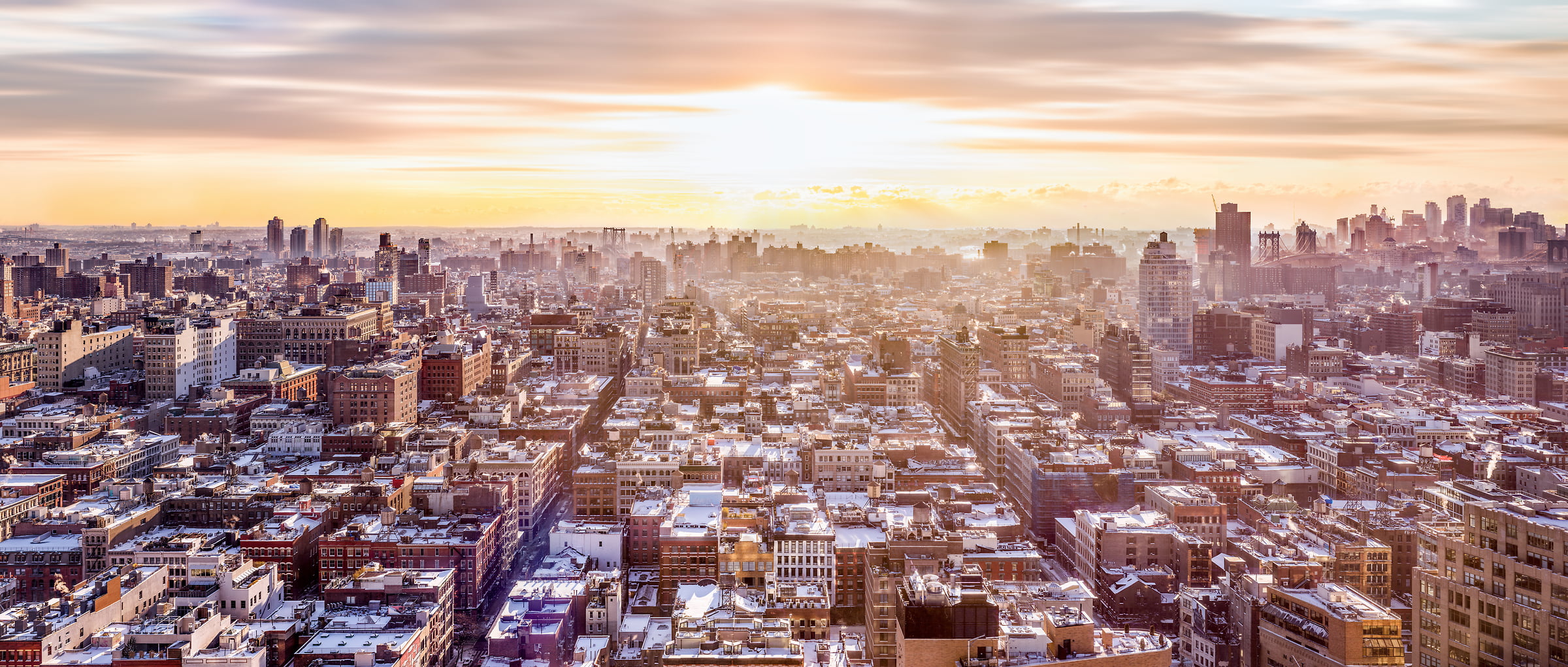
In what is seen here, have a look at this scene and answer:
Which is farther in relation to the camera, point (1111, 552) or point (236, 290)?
A: point (236, 290)

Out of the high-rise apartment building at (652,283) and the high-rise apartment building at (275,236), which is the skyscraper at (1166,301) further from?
the high-rise apartment building at (275,236)

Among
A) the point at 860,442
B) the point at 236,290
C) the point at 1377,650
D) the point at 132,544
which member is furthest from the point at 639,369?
the point at 236,290

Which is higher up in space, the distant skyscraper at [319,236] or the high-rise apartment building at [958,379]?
the distant skyscraper at [319,236]

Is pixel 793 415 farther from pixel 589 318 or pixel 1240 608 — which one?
pixel 589 318

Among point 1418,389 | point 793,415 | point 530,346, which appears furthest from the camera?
point 530,346

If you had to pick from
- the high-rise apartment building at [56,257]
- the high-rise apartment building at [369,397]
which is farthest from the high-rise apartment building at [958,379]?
the high-rise apartment building at [56,257]

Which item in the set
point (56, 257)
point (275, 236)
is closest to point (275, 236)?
point (275, 236)

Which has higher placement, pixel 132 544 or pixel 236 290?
pixel 236 290

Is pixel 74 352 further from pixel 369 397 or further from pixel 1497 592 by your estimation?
pixel 1497 592
